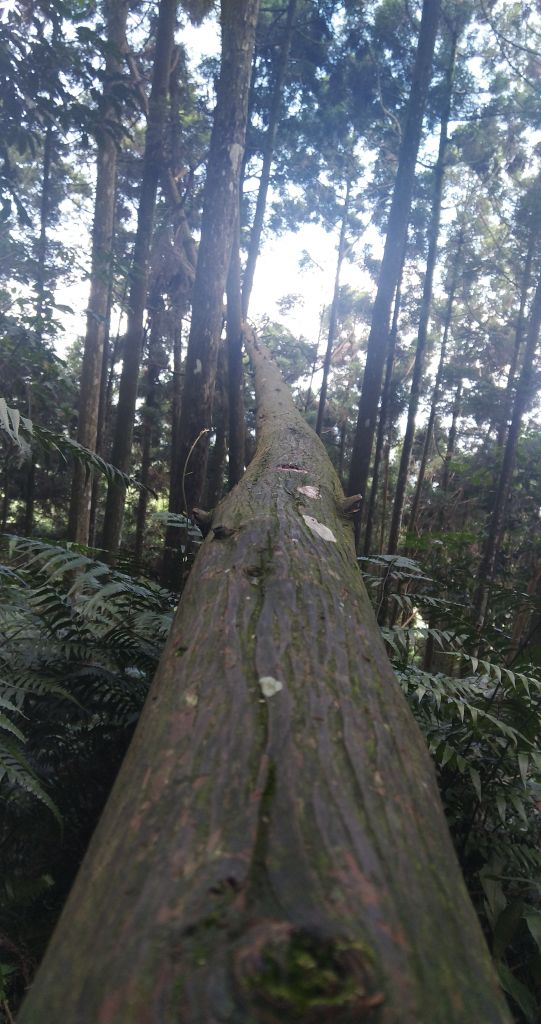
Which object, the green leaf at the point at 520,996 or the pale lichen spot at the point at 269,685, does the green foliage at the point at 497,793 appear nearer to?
the green leaf at the point at 520,996

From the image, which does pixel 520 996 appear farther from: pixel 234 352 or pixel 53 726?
pixel 234 352

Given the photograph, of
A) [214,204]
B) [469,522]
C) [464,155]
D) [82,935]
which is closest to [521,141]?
[464,155]

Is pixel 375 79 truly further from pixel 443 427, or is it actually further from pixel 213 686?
pixel 213 686

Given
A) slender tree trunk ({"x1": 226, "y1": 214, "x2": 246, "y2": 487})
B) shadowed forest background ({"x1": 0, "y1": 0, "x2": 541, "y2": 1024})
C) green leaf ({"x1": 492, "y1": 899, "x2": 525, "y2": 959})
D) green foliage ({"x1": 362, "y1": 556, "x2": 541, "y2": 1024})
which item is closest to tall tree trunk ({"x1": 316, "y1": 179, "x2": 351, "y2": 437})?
shadowed forest background ({"x1": 0, "y1": 0, "x2": 541, "y2": 1024})

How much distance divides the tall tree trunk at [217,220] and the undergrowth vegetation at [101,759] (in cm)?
271

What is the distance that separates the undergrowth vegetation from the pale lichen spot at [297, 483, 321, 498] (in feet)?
2.77

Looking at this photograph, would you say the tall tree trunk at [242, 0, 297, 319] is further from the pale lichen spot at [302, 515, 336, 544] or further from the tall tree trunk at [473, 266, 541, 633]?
the pale lichen spot at [302, 515, 336, 544]

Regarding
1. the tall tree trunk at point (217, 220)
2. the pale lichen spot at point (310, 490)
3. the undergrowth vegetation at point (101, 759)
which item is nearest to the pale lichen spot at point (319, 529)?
the pale lichen spot at point (310, 490)

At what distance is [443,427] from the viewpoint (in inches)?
942

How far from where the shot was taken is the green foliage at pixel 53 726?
1581mm

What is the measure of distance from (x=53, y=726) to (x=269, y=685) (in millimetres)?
1139

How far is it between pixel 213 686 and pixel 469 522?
53.9 ft

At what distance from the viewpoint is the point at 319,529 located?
217 cm

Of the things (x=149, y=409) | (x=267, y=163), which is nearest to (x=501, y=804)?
(x=267, y=163)
